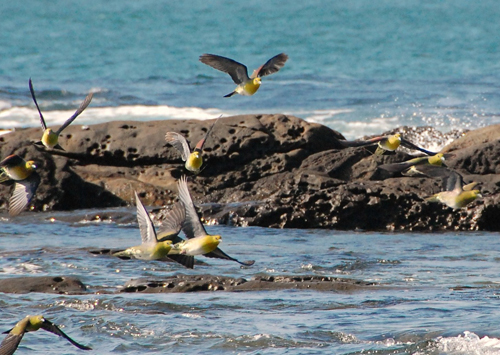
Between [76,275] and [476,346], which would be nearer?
[476,346]

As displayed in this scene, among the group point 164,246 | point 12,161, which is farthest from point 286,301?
point 12,161

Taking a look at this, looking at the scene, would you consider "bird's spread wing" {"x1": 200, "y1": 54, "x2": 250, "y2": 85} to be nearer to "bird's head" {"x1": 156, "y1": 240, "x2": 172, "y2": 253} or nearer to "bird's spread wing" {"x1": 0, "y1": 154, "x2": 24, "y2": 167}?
"bird's spread wing" {"x1": 0, "y1": 154, "x2": 24, "y2": 167}

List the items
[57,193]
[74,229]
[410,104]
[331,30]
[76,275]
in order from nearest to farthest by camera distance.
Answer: [76,275] → [74,229] → [57,193] → [410,104] → [331,30]

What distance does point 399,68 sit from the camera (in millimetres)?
37156

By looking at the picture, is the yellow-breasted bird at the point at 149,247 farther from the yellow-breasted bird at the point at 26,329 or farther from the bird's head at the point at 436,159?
the bird's head at the point at 436,159

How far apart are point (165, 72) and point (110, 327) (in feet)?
93.5

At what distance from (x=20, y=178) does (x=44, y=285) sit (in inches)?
67.4

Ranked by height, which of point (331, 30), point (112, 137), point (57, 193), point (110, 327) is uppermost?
point (331, 30)

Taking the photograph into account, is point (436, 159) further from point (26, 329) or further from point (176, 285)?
point (26, 329)

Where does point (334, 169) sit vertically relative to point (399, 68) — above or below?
below

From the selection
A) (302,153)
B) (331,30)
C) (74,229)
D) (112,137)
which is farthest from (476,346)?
(331,30)

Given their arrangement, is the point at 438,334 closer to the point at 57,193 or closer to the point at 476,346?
the point at 476,346

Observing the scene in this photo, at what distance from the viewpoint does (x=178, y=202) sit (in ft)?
21.1

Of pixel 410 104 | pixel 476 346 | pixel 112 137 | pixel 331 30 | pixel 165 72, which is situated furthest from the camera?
pixel 331 30
